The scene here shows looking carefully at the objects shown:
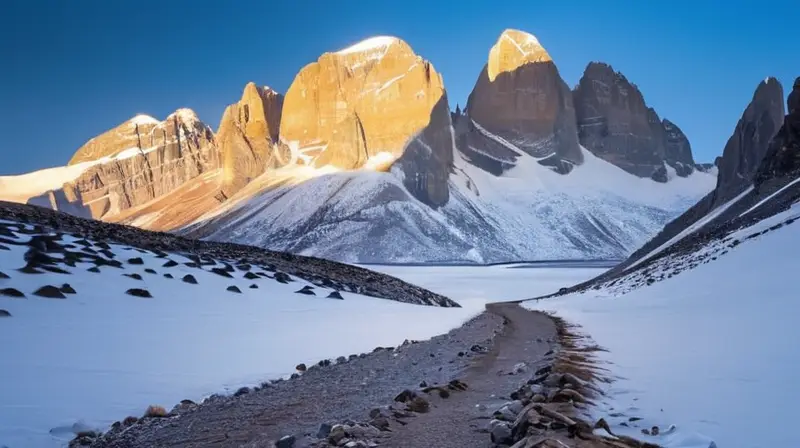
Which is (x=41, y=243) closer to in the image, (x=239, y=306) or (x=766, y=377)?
(x=239, y=306)

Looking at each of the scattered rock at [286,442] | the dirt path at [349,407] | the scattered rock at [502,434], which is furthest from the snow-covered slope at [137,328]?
the scattered rock at [502,434]

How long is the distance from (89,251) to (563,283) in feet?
239

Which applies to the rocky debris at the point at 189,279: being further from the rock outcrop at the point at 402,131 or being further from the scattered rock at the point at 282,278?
the rock outcrop at the point at 402,131

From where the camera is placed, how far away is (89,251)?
20.7 metres

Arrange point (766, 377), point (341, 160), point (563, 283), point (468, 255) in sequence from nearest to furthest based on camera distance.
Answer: point (766, 377), point (563, 283), point (468, 255), point (341, 160)

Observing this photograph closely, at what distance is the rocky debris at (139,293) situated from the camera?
16.7 meters

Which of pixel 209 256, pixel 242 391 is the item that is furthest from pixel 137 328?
pixel 209 256

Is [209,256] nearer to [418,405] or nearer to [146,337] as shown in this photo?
[146,337]

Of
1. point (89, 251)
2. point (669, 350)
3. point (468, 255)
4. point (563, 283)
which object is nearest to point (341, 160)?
point (468, 255)

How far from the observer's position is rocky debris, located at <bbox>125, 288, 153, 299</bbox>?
54.7ft

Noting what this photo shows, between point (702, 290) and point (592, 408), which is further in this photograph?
point (702, 290)

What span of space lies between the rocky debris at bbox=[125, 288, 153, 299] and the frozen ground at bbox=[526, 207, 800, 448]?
42.3 ft

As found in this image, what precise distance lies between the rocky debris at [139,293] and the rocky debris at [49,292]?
2.52 meters

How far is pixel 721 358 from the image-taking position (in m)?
7.70
